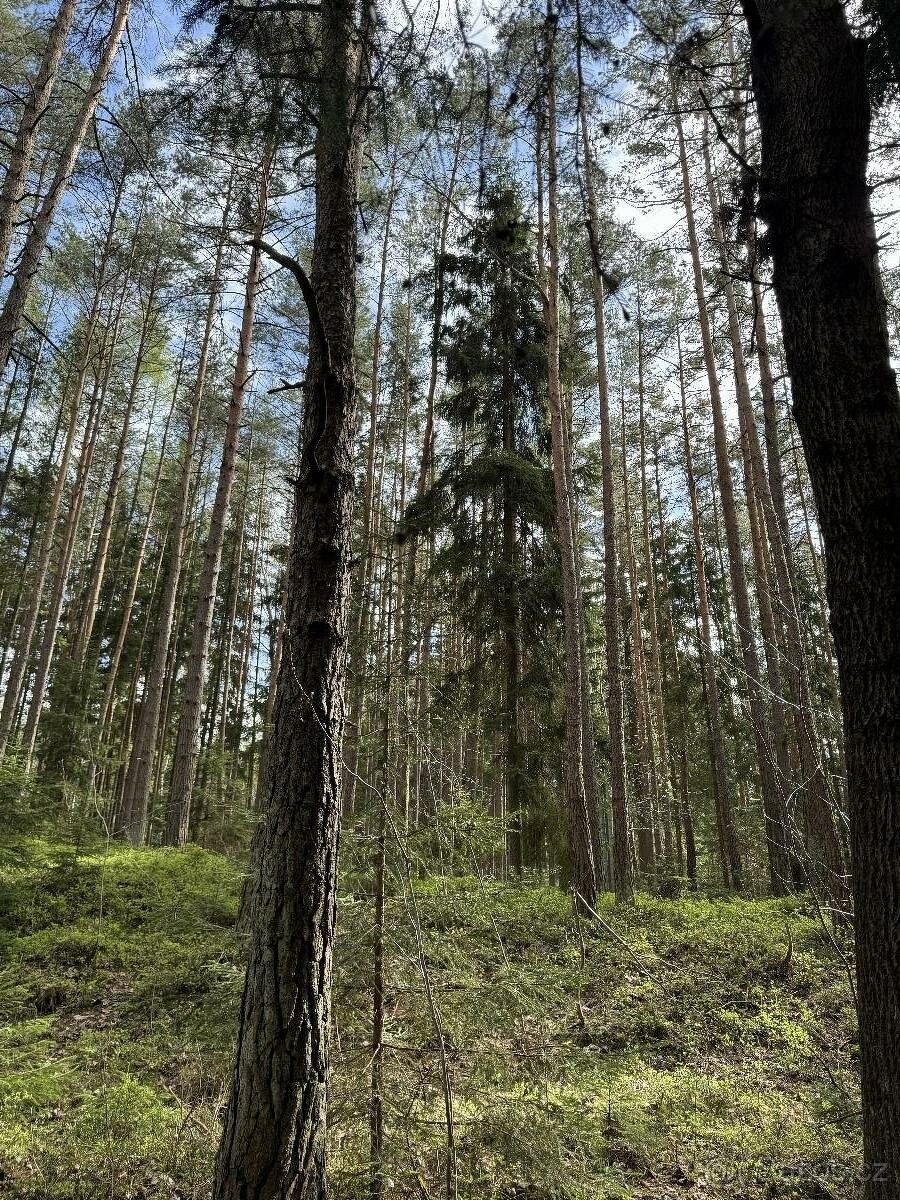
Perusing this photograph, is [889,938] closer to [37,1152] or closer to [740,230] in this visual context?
[740,230]

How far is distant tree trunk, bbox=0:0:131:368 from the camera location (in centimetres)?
563

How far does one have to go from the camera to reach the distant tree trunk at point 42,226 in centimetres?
563

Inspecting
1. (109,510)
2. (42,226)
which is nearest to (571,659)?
(42,226)

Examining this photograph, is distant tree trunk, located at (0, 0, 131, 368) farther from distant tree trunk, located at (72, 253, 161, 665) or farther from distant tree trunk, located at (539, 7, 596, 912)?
distant tree trunk, located at (72, 253, 161, 665)

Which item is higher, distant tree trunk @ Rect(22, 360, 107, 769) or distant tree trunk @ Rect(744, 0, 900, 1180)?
distant tree trunk @ Rect(22, 360, 107, 769)

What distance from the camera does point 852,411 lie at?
1787 mm

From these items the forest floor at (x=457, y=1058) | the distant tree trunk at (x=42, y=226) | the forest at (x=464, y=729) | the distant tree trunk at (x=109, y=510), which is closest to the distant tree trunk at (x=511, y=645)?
the forest at (x=464, y=729)

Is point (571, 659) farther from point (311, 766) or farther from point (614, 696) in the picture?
point (311, 766)

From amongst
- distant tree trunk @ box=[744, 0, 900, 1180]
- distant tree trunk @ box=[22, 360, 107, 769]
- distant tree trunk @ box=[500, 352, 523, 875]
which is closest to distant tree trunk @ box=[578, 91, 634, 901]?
distant tree trunk @ box=[500, 352, 523, 875]

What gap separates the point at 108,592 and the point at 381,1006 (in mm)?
21743

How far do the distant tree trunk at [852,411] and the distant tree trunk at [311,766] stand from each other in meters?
1.54

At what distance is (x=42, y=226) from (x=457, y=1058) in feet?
25.3

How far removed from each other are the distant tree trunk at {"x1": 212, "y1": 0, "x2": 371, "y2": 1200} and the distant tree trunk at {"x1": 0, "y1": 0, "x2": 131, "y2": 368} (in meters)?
4.11

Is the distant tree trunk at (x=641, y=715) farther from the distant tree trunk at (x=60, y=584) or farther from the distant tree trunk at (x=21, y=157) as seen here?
the distant tree trunk at (x=21, y=157)
